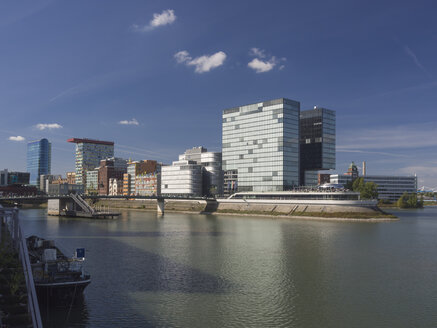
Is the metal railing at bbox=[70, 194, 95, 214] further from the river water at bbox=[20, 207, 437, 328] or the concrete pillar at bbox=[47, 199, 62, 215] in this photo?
the river water at bbox=[20, 207, 437, 328]

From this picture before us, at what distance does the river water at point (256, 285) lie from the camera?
3656 centimetres

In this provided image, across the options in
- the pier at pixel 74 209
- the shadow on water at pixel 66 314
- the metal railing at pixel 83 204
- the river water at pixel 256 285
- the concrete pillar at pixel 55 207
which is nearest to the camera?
the shadow on water at pixel 66 314

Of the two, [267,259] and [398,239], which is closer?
[267,259]

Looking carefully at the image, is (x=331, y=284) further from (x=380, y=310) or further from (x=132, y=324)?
(x=132, y=324)

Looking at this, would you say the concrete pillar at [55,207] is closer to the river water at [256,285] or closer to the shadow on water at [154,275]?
the river water at [256,285]

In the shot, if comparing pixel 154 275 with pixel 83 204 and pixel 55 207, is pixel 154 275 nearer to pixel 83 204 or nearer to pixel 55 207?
pixel 83 204

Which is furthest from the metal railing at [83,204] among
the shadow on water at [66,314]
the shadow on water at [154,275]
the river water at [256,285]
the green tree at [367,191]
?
the shadow on water at [66,314]

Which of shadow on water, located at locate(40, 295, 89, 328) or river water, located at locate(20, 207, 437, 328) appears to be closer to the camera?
shadow on water, located at locate(40, 295, 89, 328)

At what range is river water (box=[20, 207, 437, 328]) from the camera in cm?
3656

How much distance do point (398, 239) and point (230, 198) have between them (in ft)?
379

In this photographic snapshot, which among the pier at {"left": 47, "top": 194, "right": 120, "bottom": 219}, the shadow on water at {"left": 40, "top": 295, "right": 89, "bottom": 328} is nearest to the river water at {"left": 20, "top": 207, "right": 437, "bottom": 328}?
the shadow on water at {"left": 40, "top": 295, "right": 89, "bottom": 328}

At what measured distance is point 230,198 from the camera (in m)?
198

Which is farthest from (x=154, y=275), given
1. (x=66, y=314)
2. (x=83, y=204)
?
(x=83, y=204)

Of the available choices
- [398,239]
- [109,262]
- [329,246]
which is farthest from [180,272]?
[398,239]
